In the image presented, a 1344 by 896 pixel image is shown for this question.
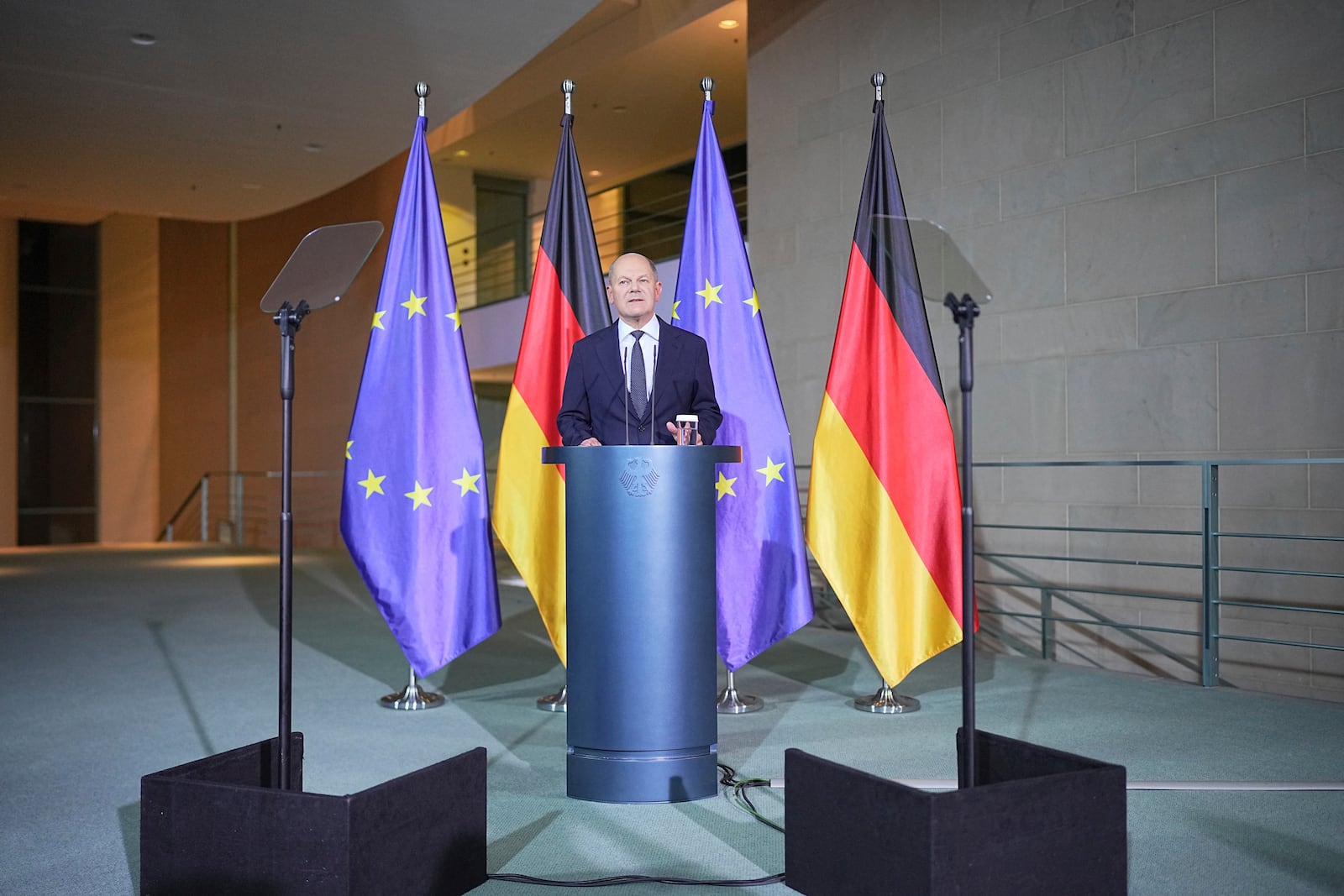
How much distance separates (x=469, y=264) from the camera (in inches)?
563

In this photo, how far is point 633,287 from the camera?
10.1 feet

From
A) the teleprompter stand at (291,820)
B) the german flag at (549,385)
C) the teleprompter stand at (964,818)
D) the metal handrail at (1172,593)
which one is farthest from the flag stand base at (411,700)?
the metal handrail at (1172,593)

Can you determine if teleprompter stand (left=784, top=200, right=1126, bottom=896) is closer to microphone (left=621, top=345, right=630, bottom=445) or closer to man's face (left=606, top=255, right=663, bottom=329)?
man's face (left=606, top=255, right=663, bottom=329)

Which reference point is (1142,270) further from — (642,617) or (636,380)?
(642,617)

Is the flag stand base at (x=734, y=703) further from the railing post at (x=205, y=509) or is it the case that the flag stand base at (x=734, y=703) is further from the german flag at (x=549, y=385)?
the railing post at (x=205, y=509)

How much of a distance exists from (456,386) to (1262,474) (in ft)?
11.5

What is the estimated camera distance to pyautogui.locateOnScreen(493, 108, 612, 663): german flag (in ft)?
13.2

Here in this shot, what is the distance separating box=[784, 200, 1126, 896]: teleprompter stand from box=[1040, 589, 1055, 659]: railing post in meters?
3.45

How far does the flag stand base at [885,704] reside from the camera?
406 centimetres

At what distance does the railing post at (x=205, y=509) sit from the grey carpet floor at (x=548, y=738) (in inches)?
283

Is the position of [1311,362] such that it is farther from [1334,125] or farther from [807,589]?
[807,589]

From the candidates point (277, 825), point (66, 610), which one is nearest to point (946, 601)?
point (277, 825)

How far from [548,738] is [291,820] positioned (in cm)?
178

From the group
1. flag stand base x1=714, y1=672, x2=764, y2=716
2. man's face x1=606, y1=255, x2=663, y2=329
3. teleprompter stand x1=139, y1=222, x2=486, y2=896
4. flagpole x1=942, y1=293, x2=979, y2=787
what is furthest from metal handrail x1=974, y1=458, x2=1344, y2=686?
teleprompter stand x1=139, y1=222, x2=486, y2=896
